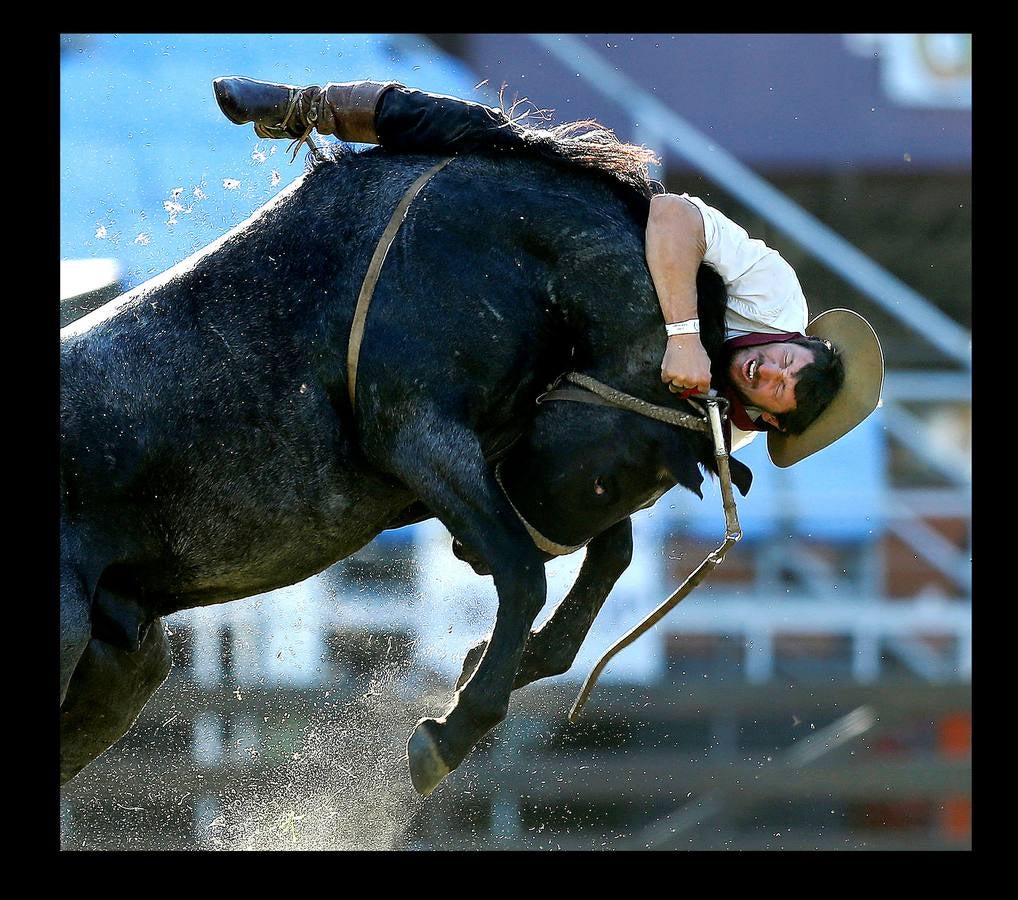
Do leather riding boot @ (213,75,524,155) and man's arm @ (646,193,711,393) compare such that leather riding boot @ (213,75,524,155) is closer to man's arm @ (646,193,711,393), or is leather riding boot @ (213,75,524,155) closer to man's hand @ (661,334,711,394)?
man's arm @ (646,193,711,393)

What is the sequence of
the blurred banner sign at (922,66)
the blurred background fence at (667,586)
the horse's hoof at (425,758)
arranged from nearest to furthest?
1. the horse's hoof at (425,758)
2. the blurred background fence at (667,586)
3. the blurred banner sign at (922,66)

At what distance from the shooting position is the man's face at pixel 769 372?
4207 mm

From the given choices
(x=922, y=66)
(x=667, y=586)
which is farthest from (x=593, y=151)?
(x=922, y=66)

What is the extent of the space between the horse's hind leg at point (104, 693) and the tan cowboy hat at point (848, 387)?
6.17ft

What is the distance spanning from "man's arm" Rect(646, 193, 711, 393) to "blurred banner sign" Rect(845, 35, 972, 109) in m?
9.96

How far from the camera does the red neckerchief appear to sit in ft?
13.9

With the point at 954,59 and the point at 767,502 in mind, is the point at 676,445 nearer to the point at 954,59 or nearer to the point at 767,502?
the point at 767,502

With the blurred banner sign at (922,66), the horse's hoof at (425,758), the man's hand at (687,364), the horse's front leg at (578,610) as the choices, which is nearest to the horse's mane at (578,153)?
the man's hand at (687,364)

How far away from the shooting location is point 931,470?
41.6 feet

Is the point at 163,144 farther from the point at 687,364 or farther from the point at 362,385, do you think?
the point at 687,364

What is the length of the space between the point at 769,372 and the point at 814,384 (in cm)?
13

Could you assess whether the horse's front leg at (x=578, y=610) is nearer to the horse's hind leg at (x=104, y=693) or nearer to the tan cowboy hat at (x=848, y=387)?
the tan cowboy hat at (x=848, y=387)

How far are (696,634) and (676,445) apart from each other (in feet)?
22.9

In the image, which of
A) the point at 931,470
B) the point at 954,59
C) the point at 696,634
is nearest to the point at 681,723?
the point at 696,634
